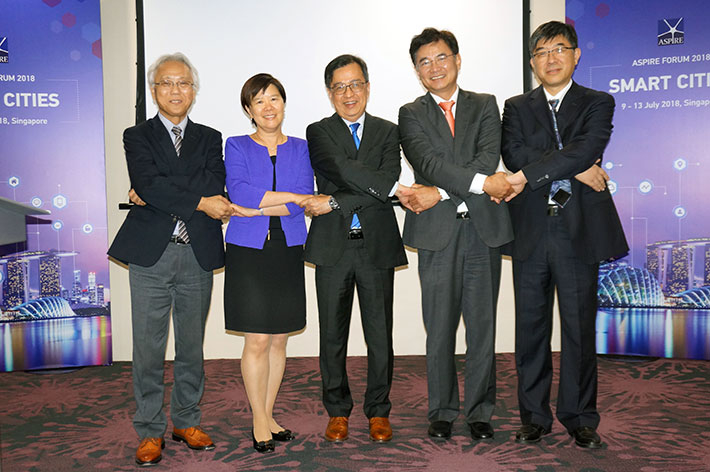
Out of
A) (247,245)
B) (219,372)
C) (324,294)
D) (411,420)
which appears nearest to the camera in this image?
(247,245)

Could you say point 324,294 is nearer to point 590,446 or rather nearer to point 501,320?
point 590,446

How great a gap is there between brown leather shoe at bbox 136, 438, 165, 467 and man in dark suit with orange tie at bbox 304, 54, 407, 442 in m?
0.87

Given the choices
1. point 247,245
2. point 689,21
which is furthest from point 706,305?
point 247,245

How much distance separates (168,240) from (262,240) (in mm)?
471

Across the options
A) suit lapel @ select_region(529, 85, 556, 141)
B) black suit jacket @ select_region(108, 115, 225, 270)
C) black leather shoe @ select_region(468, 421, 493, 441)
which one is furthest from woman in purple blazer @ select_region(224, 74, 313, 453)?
suit lapel @ select_region(529, 85, 556, 141)

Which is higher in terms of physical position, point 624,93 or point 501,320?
point 624,93

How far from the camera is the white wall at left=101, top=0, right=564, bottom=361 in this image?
457 cm

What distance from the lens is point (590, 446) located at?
2.81 metres

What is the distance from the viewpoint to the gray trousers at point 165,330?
2.82 metres

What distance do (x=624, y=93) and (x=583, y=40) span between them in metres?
0.55

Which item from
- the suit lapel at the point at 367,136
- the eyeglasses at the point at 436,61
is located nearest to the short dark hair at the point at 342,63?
the suit lapel at the point at 367,136

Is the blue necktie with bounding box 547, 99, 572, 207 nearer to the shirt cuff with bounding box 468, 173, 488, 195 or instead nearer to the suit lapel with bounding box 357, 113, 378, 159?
the shirt cuff with bounding box 468, 173, 488, 195

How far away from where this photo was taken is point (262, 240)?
2.81 m

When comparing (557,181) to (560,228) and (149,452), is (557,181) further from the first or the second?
(149,452)
